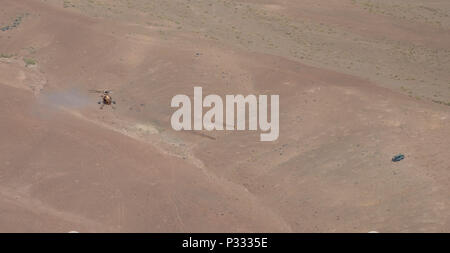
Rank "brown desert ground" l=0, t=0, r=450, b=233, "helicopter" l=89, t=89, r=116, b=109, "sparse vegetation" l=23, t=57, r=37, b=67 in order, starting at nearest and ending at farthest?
"brown desert ground" l=0, t=0, r=450, b=233, "helicopter" l=89, t=89, r=116, b=109, "sparse vegetation" l=23, t=57, r=37, b=67

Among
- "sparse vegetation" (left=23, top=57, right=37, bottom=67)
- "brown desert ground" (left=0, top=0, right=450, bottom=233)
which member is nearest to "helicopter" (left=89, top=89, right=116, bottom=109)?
"brown desert ground" (left=0, top=0, right=450, bottom=233)

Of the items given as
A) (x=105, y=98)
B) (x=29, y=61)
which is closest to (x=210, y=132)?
(x=105, y=98)

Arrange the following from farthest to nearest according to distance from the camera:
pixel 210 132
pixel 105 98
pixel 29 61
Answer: pixel 29 61 → pixel 105 98 → pixel 210 132

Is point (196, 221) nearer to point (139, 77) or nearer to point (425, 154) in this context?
point (425, 154)

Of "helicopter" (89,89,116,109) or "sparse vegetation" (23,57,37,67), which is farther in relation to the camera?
"sparse vegetation" (23,57,37,67)

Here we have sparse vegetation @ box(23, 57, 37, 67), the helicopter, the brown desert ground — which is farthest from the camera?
sparse vegetation @ box(23, 57, 37, 67)

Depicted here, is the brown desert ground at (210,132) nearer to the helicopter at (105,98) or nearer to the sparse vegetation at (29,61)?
the sparse vegetation at (29,61)

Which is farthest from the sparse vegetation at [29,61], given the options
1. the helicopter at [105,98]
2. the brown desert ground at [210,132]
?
the helicopter at [105,98]

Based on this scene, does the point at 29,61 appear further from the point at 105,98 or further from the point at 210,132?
the point at 210,132

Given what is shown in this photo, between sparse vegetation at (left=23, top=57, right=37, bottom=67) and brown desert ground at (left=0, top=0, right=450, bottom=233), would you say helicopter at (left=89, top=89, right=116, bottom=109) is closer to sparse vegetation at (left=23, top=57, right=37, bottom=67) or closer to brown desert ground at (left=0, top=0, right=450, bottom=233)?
brown desert ground at (left=0, top=0, right=450, bottom=233)
